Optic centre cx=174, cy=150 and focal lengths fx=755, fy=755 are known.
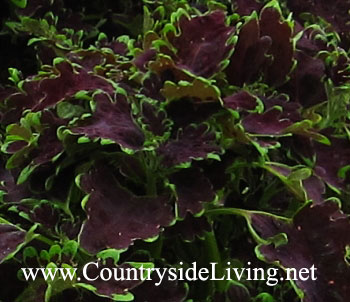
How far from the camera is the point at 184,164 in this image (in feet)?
3.01

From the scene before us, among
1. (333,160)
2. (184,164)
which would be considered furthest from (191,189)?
(333,160)

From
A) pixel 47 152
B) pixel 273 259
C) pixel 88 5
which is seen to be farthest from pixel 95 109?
pixel 88 5

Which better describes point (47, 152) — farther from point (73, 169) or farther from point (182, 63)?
point (182, 63)

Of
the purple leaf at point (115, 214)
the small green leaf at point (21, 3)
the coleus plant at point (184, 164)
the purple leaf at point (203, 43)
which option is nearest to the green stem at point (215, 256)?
the coleus plant at point (184, 164)

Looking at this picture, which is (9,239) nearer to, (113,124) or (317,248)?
(113,124)

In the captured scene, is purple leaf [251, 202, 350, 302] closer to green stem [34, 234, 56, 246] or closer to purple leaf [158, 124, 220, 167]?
purple leaf [158, 124, 220, 167]

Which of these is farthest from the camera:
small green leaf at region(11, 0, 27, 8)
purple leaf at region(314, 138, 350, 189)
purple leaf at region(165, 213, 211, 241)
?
small green leaf at region(11, 0, 27, 8)

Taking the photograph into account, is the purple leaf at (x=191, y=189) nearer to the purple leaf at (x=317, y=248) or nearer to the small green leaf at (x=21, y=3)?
the purple leaf at (x=317, y=248)

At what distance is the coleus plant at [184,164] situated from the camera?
0.91 m

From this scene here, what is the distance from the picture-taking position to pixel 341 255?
2.98 ft

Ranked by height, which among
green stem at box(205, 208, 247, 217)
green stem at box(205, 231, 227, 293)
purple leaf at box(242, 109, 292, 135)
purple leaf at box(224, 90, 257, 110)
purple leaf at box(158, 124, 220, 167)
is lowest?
green stem at box(205, 231, 227, 293)

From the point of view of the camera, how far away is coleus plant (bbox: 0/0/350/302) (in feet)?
2.99

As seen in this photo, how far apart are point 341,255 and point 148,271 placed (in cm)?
23

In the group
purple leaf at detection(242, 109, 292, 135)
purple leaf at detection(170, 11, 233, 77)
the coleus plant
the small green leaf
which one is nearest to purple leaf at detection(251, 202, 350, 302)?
the coleus plant
